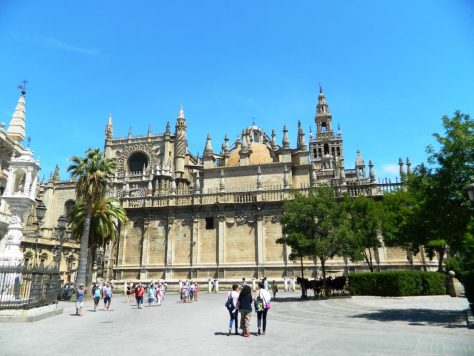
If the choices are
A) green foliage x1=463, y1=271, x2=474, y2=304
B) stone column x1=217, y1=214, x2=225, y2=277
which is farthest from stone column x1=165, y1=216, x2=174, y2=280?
green foliage x1=463, y1=271, x2=474, y2=304

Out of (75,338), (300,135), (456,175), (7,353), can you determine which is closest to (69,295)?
(75,338)

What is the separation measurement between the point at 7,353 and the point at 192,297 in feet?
57.8

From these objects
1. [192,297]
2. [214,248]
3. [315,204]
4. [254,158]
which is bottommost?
[192,297]

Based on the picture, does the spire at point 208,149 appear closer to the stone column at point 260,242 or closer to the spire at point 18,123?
the stone column at point 260,242

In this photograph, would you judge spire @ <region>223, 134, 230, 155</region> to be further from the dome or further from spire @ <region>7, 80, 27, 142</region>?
spire @ <region>7, 80, 27, 142</region>

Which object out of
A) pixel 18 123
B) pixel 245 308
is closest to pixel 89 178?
pixel 18 123

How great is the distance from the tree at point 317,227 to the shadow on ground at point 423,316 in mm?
7360

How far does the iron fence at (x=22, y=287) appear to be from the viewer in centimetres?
1275

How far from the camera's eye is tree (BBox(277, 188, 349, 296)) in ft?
74.2

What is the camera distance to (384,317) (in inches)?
528

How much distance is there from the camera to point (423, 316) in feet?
44.0

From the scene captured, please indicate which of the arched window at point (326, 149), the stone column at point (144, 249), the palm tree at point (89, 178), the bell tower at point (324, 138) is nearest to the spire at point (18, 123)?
the palm tree at point (89, 178)

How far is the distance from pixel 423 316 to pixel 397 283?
28.1 feet

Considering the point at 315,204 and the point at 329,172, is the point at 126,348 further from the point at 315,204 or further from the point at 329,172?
the point at 329,172
